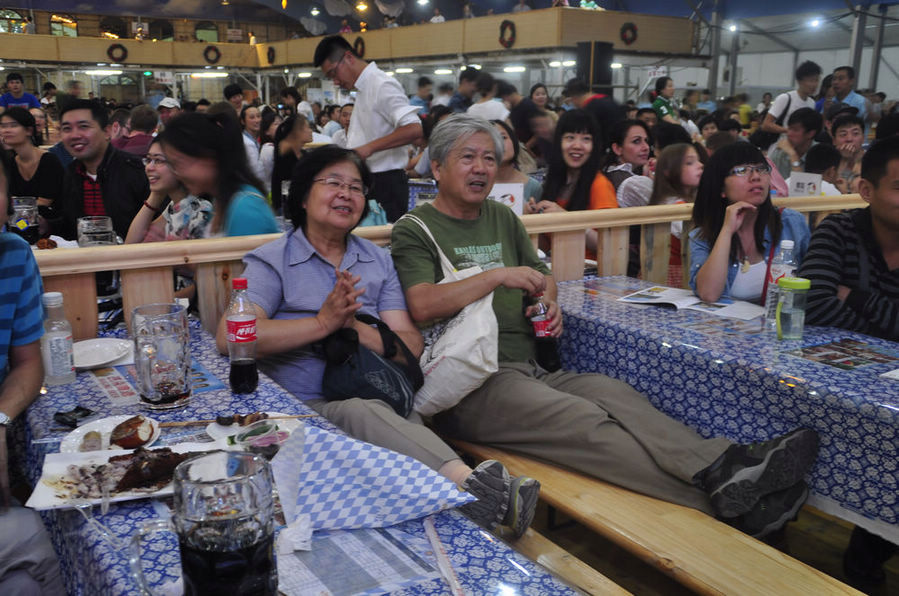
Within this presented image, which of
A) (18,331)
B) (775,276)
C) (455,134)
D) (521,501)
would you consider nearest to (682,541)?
(521,501)

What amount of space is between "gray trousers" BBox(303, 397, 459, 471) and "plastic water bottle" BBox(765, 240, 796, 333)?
4.18 feet

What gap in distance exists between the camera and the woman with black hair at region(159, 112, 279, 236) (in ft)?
9.36

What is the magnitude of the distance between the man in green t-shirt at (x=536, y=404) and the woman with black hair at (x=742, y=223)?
0.68 meters

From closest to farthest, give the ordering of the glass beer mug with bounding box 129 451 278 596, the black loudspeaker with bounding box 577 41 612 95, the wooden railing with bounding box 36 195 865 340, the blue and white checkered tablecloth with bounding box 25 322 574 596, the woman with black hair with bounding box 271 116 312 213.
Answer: the glass beer mug with bounding box 129 451 278 596 → the blue and white checkered tablecloth with bounding box 25 322 574 596 → the wooden railing with bounding box 36 195 865 340 → the woman with black hair with bounding box 271 116 312 213 → the black loudspeaker with bounding box 577 41 612 95

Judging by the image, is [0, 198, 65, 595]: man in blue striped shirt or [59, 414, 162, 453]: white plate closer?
[59, 414, 162, 453]: white plate

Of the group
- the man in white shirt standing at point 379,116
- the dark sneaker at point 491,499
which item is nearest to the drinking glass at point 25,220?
the man in white shirt standing at point 379,116

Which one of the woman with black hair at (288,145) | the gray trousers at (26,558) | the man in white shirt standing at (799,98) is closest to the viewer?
the gray trousers at (26,558)

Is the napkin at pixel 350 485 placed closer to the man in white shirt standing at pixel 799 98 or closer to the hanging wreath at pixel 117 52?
the man in white shirt standing at pixel 799 98

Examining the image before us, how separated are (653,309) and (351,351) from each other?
3.99 ft

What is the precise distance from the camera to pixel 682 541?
1908 mm

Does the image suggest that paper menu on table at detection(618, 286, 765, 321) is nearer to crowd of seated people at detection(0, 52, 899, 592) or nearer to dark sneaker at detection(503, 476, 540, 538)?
crowd of seated people at detection(0, 52, 899, 592)

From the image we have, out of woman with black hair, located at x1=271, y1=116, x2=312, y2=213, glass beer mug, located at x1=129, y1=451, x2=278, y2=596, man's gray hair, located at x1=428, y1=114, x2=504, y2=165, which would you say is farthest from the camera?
woman with black hair, located at x1=271, y1=116, x2=312, y2=213

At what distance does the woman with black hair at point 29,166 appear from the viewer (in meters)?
4.84

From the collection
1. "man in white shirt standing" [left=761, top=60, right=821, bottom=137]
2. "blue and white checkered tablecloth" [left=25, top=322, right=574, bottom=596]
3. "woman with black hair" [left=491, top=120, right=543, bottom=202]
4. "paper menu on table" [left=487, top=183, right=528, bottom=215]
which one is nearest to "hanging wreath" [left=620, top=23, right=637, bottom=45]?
"man in white shirt standing" [left=761, top=60, right=821, bottom=137]
